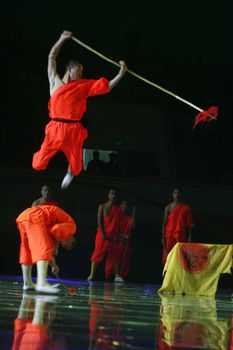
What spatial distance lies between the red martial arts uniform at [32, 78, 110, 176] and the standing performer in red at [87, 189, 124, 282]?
17.7 ft

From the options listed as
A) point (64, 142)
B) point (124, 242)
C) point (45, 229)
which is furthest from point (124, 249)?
point (45, 229)

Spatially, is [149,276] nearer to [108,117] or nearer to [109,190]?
[109,190]

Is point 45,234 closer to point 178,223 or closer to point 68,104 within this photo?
point 68,104

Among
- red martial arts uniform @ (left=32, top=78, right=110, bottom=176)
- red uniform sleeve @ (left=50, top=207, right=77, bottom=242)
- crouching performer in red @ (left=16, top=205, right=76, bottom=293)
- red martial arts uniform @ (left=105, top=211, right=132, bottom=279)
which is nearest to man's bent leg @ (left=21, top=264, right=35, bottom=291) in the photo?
crouching performer in red @ (left=16, top=205, right=76, bottom=293)

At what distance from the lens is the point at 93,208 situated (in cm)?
1634

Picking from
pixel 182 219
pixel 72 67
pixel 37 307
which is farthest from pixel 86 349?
pixel 182 219

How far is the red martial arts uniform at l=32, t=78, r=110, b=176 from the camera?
30.2 feet

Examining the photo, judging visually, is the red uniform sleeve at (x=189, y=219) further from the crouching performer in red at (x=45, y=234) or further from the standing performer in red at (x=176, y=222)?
the crouching performer in red at (x=45, y=234)

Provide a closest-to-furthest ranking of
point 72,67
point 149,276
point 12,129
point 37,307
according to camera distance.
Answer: point 37,307 < point 72,67 < point 149,276 < point 12,129

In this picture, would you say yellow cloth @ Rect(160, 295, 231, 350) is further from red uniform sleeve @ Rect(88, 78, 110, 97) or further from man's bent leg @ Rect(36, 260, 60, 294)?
red uniform sleeve @ Rect(88, 78, 110, 97)

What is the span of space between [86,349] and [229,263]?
806cm

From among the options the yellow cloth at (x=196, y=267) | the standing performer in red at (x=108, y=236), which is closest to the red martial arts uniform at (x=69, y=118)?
the yellow cloth at (x=196, y=267)

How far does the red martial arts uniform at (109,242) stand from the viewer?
595 inches

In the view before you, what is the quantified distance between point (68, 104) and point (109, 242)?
6.31 meters
